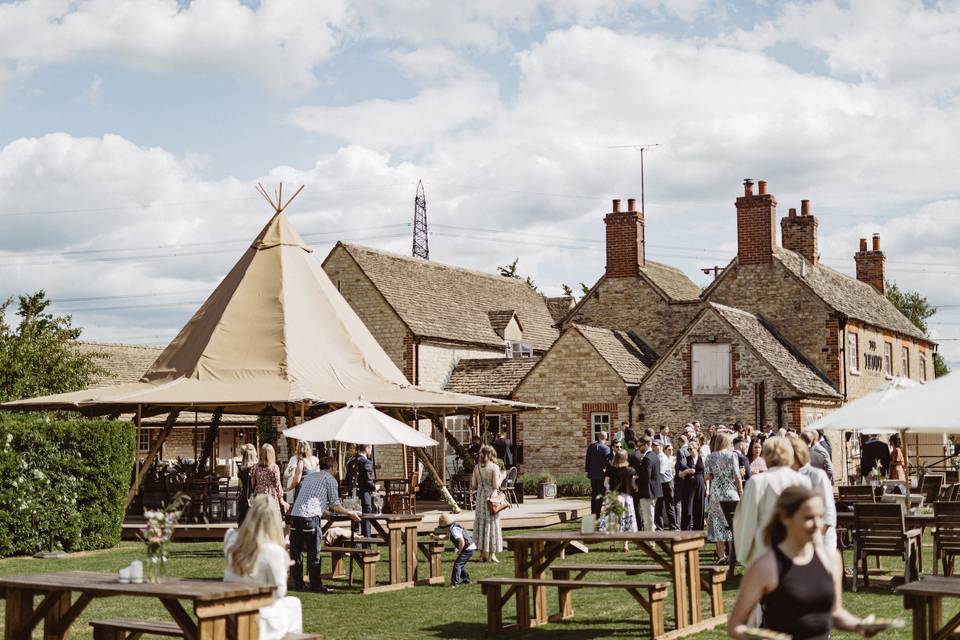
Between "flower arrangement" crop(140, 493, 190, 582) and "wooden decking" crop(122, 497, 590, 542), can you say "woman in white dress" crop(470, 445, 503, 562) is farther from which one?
"flower arrangement" crop(140, 493, 190, 582)

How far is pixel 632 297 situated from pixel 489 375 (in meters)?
5.32

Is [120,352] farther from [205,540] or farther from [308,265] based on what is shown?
[205,540]

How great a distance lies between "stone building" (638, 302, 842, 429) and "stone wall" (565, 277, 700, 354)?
402 cm

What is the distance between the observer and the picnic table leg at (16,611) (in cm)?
923

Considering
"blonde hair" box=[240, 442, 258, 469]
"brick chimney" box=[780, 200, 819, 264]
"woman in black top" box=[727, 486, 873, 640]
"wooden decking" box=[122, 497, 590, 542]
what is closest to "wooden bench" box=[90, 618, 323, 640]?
"woman in black top" box=[727, 486, 873, 640]

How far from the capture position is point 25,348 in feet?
115

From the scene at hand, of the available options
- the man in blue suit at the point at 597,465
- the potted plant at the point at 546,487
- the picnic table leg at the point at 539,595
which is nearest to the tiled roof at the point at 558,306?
the potted plant at the point at 546,487

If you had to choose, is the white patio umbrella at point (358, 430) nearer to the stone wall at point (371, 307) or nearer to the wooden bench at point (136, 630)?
the wooden bench at point (136, 630)

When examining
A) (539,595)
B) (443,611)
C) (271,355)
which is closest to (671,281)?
(271,355)

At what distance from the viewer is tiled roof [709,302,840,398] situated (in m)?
32.5

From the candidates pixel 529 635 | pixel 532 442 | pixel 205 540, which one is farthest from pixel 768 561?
pixel 532 442

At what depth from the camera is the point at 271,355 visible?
25031 millimetres

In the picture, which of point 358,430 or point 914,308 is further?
point 914,308

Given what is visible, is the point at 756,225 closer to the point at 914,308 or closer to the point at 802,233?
the point at 802,233
